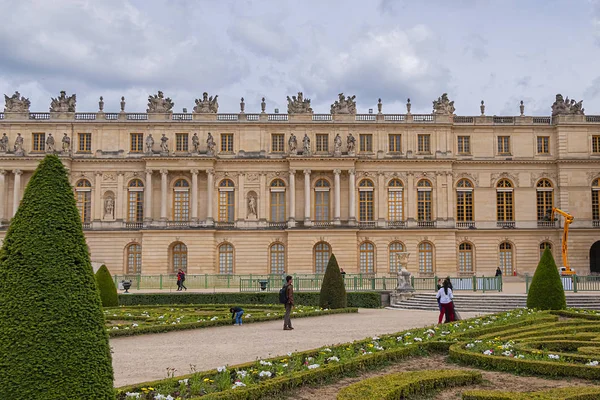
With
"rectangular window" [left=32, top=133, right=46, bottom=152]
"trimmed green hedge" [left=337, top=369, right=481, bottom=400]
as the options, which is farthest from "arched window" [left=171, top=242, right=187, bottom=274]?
"trimmed green hedge" [left=337, top=369, right=481, bottom=400]

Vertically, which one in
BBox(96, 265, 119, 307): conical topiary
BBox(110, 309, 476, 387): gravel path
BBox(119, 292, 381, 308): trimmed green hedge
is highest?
BBox(96, 265, 119, 307): conical topiary

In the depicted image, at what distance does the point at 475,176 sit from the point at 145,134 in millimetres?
25636

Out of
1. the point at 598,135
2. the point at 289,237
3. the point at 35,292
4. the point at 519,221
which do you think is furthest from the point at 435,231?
the point at 35,292

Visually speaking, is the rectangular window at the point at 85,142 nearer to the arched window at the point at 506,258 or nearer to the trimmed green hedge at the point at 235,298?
the trimmed green hedge at the point at 235,298

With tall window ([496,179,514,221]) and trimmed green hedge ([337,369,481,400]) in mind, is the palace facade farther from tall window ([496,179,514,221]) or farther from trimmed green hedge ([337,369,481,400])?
trimmed green hedge ([337,369,481,400])

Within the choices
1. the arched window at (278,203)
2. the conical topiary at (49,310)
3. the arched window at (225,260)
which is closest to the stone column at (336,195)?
the arched window at (278,203)

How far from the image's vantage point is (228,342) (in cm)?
1602

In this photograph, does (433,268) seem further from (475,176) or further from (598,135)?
(598,135)

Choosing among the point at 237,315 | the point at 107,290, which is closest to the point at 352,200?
the point at 107,290

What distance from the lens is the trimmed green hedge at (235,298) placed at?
29.3 m

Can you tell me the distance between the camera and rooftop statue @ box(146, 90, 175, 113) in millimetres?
49031

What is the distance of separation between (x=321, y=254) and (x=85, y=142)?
19880mm

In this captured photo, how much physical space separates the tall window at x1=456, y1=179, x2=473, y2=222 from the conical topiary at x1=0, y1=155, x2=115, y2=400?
4463 centimetres

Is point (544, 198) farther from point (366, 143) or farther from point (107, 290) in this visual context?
point (107, 290)
